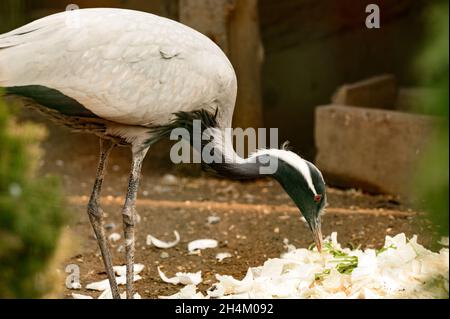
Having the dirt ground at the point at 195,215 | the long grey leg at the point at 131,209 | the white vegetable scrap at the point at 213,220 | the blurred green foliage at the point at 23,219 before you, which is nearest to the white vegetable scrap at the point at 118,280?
the dirt ground at the point at 195,215

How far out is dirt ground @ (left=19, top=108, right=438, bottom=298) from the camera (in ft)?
15.7

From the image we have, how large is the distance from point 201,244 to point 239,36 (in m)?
2.24

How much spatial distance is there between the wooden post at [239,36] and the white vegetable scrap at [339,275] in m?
2.81

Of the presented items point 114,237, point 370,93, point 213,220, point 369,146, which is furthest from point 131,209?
point 370,93

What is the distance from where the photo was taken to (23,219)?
2.37 m

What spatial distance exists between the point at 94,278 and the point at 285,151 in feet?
4.33

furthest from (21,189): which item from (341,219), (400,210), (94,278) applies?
(400,210)

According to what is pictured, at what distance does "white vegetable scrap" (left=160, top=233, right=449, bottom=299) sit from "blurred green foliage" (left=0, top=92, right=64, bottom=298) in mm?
1475

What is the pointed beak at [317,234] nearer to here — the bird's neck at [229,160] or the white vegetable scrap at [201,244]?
the bird's neck at [229,160]
